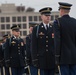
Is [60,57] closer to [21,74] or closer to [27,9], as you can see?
[21,74]

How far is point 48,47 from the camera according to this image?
10562 millimetres

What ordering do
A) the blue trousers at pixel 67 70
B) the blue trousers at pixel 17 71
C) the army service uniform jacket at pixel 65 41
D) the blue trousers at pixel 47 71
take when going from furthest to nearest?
the blue trousers at pixel 17 71 < the blue trousers at pixel 47 71 < the army service uniform jacket at pixel 65 41 < the blue trousers at pixel 67 70

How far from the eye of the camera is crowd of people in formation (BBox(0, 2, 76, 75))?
29.6 ft

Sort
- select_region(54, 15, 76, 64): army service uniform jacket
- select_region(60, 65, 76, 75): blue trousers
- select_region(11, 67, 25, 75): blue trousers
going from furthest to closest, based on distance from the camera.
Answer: select_region(11, 67, 25, 75): blue trousers < select_region(54, 15, 76, 64): army service uniform jacket < select_region(60, 65, 76, 75): blue trousers

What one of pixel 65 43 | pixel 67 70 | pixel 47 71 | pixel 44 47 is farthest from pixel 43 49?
pixel 67 70

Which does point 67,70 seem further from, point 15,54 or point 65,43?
point 15,54

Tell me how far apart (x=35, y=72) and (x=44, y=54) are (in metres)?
3.12

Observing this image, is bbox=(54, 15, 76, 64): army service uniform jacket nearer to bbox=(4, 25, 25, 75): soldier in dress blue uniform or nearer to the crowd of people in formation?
the crowd of people in formation

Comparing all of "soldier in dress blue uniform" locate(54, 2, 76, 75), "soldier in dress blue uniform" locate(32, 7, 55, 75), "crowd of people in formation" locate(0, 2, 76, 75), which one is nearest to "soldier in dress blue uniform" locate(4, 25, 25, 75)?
"crowd of people in formation" locate(0, 2, 76, 75)

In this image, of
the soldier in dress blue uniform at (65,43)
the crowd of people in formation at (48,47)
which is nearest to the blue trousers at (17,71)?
the crowd of people in formation at (48,47)

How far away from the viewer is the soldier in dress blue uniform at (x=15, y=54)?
46.8 ft

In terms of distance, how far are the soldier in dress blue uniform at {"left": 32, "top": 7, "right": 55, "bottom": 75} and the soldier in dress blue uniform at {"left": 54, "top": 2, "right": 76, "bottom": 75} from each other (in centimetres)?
141

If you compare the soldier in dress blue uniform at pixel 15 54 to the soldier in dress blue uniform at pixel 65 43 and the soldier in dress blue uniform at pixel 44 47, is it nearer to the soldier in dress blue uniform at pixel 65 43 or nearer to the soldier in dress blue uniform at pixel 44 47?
the soldier in dress blue uniform at pixel 44 47

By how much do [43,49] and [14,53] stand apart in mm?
3966
